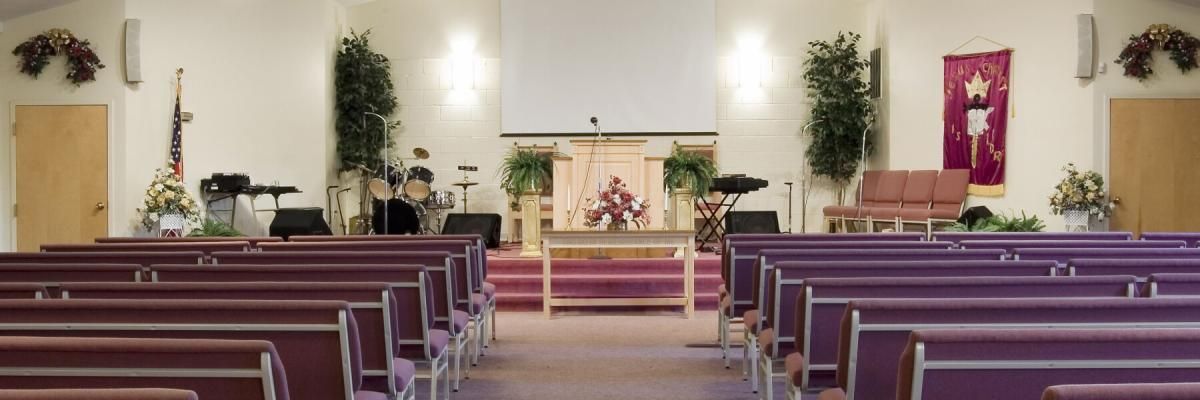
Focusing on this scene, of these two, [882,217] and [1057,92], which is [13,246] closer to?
[882,217]

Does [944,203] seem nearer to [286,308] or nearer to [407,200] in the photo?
[407,200]

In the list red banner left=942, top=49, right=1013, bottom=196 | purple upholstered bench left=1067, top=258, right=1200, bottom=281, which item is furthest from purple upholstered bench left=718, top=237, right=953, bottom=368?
red banner left=942, top=49, right=1013, bottom=196

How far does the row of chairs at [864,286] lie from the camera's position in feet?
9.76

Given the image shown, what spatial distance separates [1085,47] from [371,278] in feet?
28.0

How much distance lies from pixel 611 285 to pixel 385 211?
3.10 meters

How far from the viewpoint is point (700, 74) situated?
1283cm

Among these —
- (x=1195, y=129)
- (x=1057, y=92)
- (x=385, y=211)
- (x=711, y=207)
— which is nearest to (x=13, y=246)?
(x=385, y=211)

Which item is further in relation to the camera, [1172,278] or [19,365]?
[1172,278]

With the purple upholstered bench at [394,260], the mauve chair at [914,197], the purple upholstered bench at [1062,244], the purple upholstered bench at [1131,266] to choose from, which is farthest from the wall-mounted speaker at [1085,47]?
the purple upholstered bench at [394,260]

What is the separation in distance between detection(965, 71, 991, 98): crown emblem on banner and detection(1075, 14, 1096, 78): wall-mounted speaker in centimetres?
120

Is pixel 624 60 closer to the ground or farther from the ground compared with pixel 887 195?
farther from the ground

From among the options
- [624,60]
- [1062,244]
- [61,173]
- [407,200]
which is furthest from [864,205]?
[61,173]

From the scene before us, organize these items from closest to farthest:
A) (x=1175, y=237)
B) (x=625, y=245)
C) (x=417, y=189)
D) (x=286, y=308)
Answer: (x=286, y=308), (x=1175, y=237), (x=625, y=245), (x=417, y=189)

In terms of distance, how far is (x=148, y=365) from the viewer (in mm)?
2016
